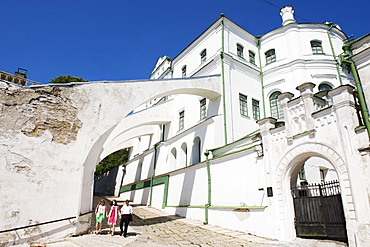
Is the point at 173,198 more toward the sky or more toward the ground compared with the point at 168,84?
more toward the ground

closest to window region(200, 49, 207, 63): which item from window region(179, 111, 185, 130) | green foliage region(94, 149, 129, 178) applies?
window region(179, 111, 185, 130)

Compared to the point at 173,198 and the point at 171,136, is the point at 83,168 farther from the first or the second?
the point at 171,136

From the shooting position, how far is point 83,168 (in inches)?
348

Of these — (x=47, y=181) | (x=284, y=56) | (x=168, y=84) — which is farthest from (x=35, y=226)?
(x=284, y=56)

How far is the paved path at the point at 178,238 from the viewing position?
7594 millimetres

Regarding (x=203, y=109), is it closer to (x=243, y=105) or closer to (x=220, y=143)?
(x=243, y=105)

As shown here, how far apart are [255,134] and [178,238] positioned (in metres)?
4.95

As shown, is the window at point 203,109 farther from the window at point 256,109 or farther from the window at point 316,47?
the window at point 316,47

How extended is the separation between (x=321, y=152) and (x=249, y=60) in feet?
38.8

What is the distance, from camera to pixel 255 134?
10.4 meters

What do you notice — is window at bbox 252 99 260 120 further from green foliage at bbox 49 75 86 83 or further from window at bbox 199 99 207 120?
green foliage at bbox 49 75 86 83

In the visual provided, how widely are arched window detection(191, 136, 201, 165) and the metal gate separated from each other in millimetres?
8265

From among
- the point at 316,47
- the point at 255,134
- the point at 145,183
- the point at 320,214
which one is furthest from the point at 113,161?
the point at 320,214

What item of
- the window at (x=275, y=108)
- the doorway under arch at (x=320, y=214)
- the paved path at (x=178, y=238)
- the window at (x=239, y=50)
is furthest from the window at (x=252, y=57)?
the paved path at (x=178, y=238)
